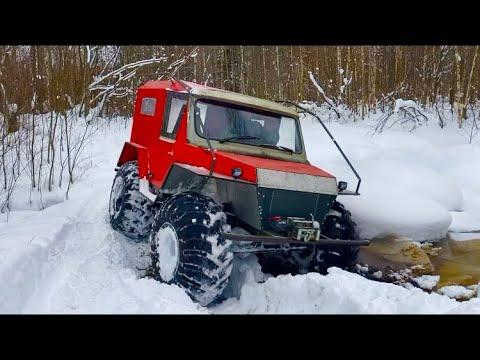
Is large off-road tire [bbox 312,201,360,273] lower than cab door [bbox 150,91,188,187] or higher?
lower

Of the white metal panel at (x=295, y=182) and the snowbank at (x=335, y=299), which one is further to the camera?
the white metal panel at (x=295, y=182)

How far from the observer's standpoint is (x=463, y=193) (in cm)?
771

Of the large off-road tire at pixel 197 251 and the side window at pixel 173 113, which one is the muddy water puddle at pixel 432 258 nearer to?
the large off-road tire at pixel 197 251

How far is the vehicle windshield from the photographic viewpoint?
16.2 ft

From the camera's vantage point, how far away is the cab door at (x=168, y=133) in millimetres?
5152

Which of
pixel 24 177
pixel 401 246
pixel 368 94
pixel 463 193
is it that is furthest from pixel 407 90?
pixel 24 177

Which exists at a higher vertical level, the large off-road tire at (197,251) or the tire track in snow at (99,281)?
the large off-road tire at (197,251)

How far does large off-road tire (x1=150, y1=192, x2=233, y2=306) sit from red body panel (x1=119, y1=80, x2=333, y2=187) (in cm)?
44

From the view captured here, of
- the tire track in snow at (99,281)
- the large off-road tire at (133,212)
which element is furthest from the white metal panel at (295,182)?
the large off-road tire at (133,212)

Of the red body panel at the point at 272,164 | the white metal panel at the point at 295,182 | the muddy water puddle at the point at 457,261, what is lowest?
the muddy water puddle at the point at 457,261

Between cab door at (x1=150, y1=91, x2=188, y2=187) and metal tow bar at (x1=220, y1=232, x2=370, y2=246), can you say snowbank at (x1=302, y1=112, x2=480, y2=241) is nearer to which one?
metal tow bar at (x1=220, y1=232, x2=370, y2=246)

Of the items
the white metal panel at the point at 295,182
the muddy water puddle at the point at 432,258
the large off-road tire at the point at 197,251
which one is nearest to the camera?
the large off-road tire at the point at 197,251

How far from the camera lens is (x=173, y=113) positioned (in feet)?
17.7

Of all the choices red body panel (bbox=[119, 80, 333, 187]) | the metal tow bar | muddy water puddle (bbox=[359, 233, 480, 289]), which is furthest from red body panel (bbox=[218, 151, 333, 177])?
muddy water puddle (bbox=[359, 233, 480, 289])
